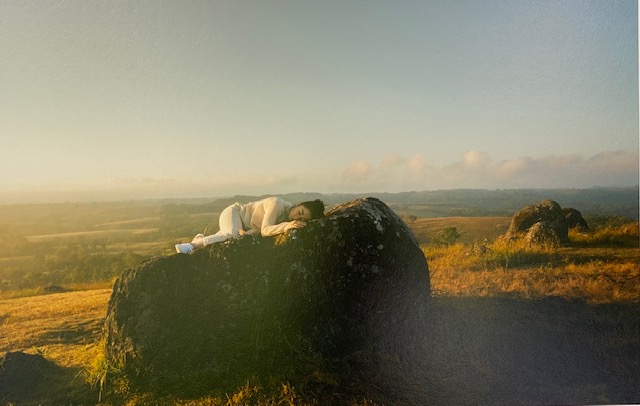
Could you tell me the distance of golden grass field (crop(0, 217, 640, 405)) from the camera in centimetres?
425

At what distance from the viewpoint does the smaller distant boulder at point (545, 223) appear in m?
7.98

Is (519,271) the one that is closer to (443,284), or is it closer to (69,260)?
(443,284)

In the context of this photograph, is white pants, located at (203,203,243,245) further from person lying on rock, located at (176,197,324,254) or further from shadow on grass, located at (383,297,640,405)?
shadow on grass, located at (383,297,640,405)

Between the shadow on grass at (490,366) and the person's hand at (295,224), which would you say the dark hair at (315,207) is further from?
the shadow on grass at (490,366)

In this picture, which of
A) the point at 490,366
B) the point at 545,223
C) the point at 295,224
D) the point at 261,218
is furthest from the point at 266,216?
the point at 545,223

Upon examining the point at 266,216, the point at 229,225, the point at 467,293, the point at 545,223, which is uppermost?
the point at 266,216

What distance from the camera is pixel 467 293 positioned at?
5523mm

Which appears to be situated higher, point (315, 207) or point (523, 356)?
point (315, 207)

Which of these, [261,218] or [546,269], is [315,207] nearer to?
[261,218]

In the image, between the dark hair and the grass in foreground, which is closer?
the dark hair

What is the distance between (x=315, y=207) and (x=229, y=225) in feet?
3.30

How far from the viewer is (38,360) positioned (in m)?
4.09

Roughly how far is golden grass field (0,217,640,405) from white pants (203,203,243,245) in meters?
1.54

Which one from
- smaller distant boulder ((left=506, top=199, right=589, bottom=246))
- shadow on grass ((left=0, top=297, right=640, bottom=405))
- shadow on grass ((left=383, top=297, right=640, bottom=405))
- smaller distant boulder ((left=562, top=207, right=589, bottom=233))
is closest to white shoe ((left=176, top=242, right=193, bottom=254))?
shadow on grass ((left=0, top=297, right=640, bottom=405))
